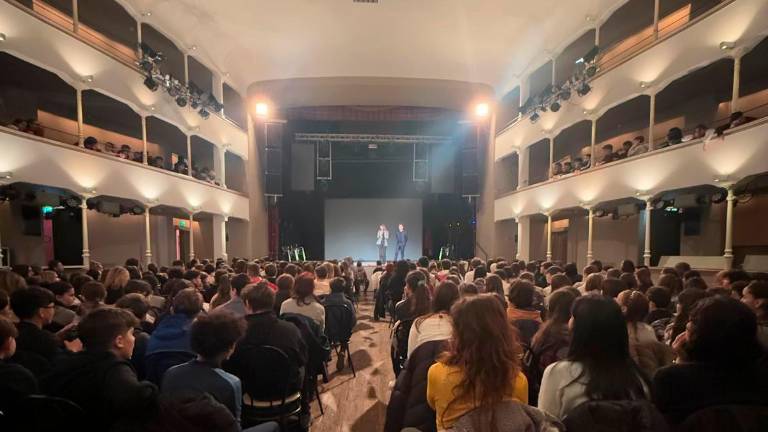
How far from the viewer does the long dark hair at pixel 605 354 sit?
1434 millimetres

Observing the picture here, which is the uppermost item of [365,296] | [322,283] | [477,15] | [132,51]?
[477,15]

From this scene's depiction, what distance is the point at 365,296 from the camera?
1038cm

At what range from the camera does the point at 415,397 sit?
1.76m

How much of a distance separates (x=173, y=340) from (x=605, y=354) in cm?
233

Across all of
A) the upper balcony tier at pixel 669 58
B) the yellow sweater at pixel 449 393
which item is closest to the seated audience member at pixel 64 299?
the yellow sweater at pixel 449 393

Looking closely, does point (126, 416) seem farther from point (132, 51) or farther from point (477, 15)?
point (132, 51)

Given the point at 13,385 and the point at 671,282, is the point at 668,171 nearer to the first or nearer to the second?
the point at 671,282

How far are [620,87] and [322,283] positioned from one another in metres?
8.33

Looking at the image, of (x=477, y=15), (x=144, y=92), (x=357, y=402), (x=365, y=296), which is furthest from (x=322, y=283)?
(x=477, y=15)

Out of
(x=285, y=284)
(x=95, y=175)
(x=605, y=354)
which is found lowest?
(x=285, y=284)

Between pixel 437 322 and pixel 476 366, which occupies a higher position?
pixel 476 366

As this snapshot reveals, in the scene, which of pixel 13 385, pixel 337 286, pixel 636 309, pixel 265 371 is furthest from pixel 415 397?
pixel 337 286

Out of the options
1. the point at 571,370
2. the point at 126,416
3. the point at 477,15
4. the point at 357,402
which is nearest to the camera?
the point at 126,416

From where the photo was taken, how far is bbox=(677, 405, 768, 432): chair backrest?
121 centimetres
